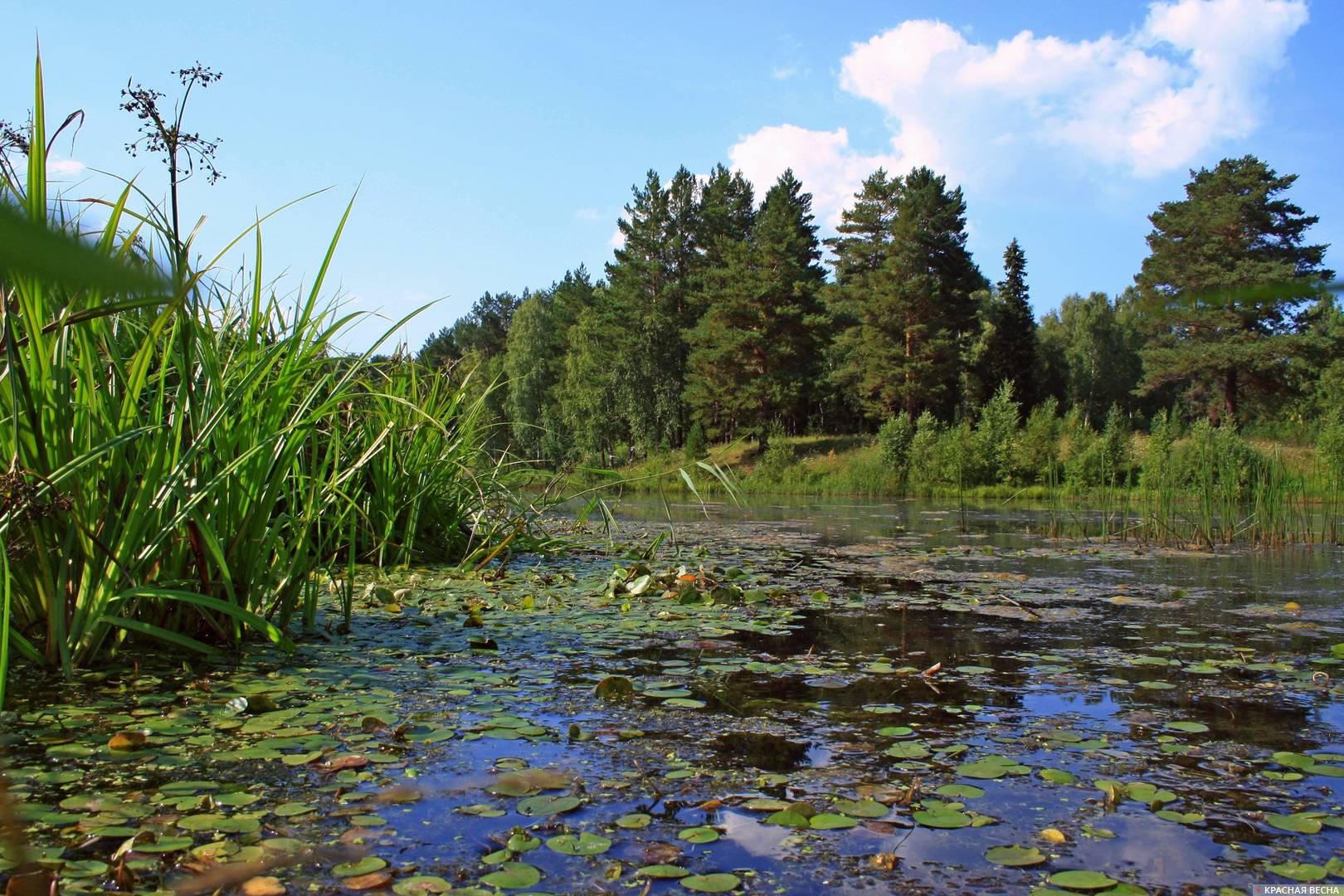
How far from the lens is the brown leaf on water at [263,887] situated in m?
1.32

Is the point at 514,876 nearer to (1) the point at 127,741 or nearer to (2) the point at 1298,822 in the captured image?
(1) the point at 127,741

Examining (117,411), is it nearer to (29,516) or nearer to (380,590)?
(29,516)

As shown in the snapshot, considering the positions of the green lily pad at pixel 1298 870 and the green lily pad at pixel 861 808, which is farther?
the green lily pad at pixel 861 808

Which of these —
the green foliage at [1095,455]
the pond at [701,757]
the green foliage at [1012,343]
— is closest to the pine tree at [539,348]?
the green foliage at [1012,343]

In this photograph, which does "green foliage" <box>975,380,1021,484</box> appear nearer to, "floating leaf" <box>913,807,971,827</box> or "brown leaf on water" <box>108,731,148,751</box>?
"floating leaf" <box>913,807,971,827</box>

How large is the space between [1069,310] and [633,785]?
7464 cm

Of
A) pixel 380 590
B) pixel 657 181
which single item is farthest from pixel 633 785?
pixel 657 181

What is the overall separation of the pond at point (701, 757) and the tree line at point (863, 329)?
20519mm

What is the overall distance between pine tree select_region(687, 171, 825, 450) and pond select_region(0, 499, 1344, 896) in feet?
90.5

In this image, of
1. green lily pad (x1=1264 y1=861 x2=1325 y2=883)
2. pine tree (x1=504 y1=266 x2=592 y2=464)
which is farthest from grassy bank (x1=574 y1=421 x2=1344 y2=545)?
pine tree (x1=504 y1=266 x2=592 y2=464)

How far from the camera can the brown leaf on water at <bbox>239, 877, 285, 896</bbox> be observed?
132cm

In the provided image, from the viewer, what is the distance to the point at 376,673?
104 inches

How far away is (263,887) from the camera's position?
4.40ft

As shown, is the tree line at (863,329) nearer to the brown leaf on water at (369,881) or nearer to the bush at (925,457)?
the bush at (925,457)
